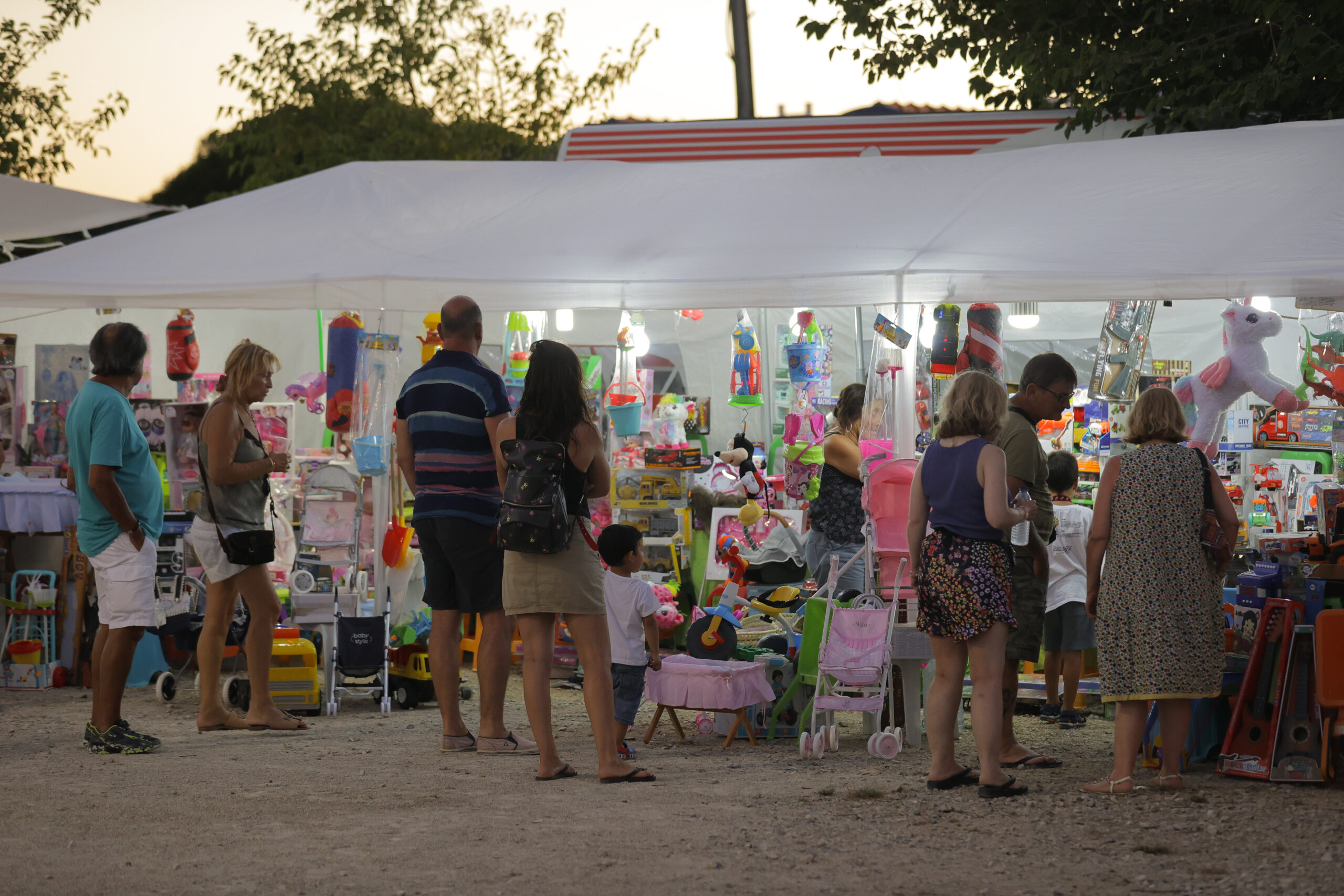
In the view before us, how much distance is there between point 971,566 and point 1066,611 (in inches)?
78.8

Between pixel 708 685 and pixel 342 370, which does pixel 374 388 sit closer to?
pixel 342 370

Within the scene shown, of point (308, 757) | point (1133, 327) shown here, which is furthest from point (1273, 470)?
point (308, 757)

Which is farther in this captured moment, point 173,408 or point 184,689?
point 173,408

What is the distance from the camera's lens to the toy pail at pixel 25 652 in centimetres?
676

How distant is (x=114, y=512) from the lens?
15.7 ft

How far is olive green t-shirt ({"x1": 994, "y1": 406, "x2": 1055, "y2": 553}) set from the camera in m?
4.48

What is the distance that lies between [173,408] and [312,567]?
5.99ft

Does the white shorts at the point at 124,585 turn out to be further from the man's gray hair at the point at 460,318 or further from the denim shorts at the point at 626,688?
the denim shorts at the point at 626,688

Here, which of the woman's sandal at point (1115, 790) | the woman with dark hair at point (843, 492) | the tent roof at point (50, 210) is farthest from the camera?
the tent roof at point (50, 210)

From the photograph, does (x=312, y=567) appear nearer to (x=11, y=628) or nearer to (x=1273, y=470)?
(x=11, y=628)

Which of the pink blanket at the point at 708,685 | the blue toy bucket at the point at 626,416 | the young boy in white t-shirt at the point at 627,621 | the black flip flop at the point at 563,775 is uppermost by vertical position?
the blue toy bucket at the point at 626,416

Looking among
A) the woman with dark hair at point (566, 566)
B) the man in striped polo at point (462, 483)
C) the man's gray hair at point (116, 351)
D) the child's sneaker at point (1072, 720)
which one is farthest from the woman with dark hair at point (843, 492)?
the man's gray hair at point (116, 351)

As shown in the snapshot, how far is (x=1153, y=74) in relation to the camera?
886 cm

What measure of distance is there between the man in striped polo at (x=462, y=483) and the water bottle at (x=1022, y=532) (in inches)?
71.1
